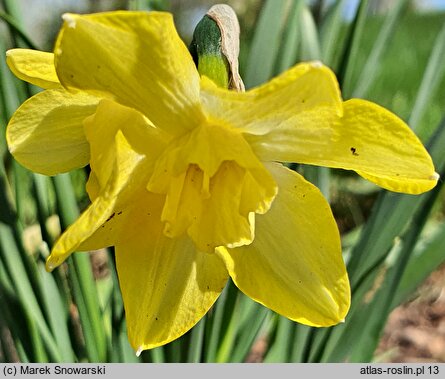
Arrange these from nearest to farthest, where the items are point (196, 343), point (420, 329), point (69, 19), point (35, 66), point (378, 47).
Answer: point (69, 19)
point (35, 66)
point (196, 343)
point (378, 47)
point (420, 329)

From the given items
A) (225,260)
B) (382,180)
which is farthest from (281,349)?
(382,180)

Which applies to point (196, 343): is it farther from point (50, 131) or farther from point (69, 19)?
point (69, 19)

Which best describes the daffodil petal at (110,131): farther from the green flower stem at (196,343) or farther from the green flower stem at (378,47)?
the green flower stem at (378,47)

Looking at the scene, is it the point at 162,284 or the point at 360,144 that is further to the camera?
the point at 162,284

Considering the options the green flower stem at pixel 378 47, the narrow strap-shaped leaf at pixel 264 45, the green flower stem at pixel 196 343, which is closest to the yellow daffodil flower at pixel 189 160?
the green flower stem at pixel 196 343

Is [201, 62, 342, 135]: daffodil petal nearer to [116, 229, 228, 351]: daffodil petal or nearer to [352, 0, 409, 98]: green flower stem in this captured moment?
[116, 229, 228, 351]: daffodil petal

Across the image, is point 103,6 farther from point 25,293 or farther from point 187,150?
point 187,150

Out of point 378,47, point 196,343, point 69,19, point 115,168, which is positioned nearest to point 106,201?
point 115,168
